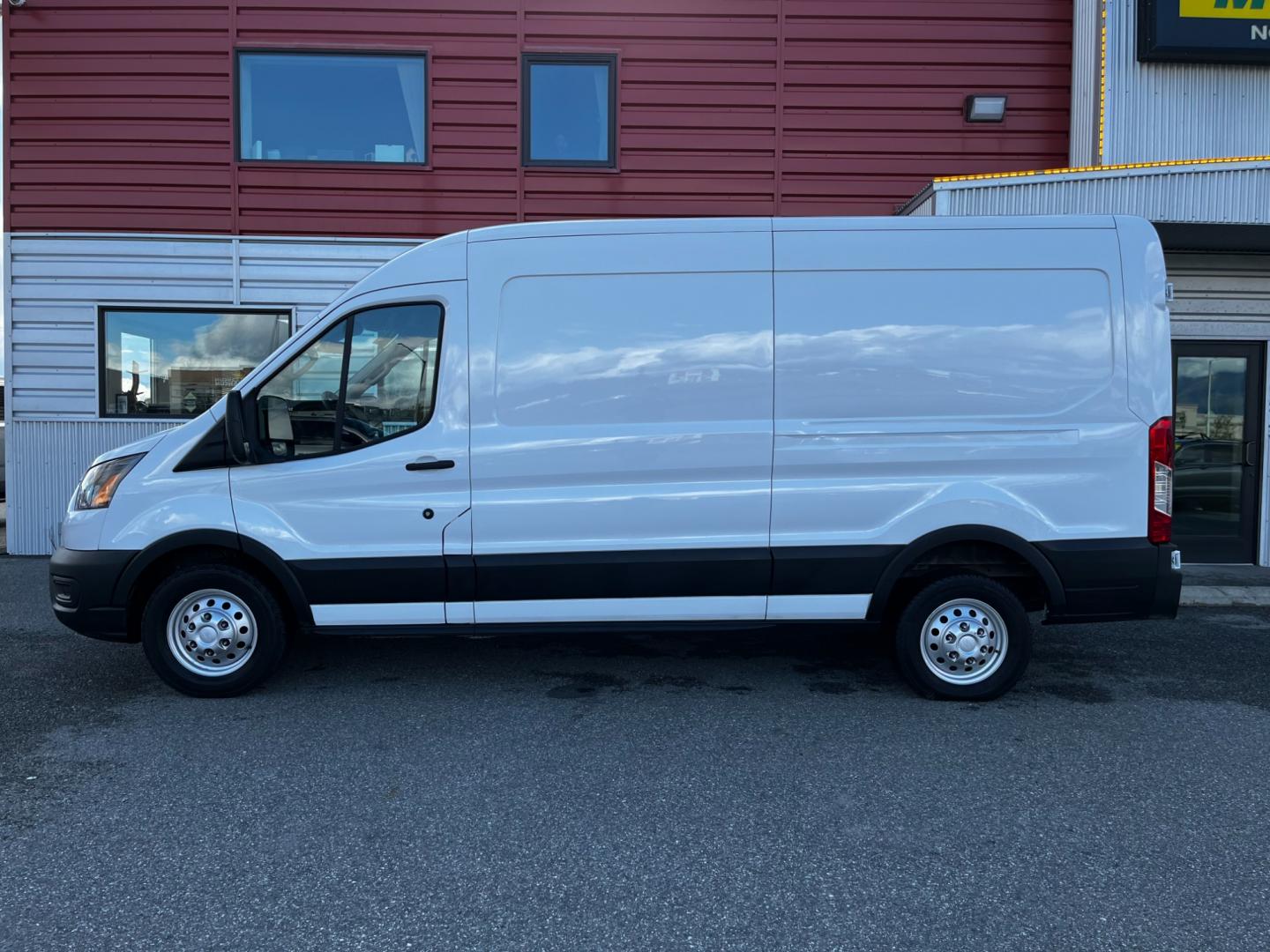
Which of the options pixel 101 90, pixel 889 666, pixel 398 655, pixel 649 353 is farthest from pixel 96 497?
pixel 101 90

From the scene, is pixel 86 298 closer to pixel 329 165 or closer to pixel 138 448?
pixel 329 165

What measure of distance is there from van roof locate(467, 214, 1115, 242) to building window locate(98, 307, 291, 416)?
565 cm

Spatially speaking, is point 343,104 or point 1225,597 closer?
point 1225,597

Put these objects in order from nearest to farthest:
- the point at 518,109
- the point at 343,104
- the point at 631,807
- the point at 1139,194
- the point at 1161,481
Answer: the point at 631,807 < the point at 1161,481 < the point at 1139,194 < the point at 518,109 < the point at 343,104

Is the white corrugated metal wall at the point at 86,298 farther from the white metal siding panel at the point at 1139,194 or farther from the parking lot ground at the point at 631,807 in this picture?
the white metal siding panel at the point at 1139,194

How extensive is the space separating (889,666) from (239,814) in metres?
3.60

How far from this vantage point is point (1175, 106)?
8.97m

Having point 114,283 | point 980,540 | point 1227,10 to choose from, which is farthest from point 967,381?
point 114,283

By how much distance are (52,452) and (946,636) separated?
881 cm

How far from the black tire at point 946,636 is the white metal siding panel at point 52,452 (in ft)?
25.2

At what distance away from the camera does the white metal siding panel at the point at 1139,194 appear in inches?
294

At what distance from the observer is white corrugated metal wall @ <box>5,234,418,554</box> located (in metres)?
9.44

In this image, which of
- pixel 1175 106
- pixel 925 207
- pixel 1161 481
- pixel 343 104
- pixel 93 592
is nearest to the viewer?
pixel 1161 481

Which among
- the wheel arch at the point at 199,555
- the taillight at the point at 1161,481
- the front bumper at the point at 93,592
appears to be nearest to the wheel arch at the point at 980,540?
the taillight at the point at 1161,481
